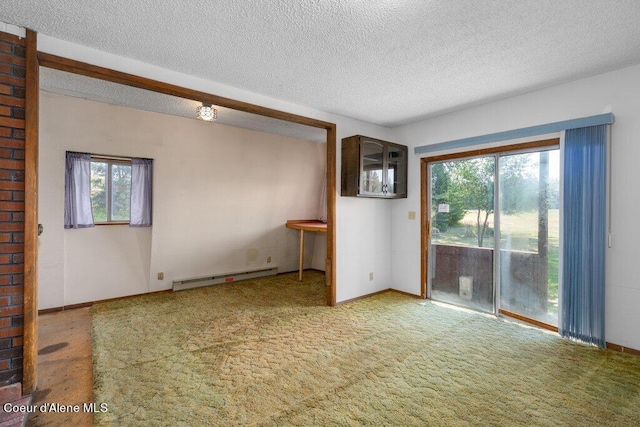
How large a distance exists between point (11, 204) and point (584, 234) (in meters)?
4.48

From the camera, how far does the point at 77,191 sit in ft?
11.9

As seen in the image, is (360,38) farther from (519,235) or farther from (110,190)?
(110,190)

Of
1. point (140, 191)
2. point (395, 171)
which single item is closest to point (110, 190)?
point (140, 191)

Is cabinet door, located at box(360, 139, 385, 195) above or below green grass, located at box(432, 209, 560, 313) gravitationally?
above

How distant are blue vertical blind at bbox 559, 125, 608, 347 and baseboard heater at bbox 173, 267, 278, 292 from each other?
4091 millimetres

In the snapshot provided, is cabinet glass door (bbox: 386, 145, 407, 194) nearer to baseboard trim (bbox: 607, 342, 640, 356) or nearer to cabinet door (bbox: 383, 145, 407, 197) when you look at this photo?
cabinet door (bbox: 383, 145, 407, 197)

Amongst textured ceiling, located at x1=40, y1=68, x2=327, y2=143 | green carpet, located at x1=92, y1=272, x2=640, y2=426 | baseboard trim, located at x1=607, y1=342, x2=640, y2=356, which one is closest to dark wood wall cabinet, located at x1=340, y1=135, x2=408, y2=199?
textured ceiling, located at x1=40, y1=68, x2=327, y2=143

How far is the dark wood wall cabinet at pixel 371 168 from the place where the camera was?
146 inches

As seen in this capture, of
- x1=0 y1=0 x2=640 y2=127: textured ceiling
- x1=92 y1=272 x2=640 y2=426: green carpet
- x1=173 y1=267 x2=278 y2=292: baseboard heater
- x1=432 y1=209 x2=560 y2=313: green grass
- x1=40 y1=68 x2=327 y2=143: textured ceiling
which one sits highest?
x1=40 y1=68 x2=327 y2=143: textured ceiling

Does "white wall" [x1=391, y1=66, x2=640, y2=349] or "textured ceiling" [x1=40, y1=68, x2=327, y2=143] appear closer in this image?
"white wall" [x1=391, y1=66, x2=640, y2=349]

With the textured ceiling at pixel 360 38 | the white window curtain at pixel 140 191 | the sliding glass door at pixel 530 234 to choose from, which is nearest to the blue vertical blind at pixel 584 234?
the sliding glass door at pixel 530 234

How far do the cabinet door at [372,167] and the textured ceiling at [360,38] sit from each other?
912 mm

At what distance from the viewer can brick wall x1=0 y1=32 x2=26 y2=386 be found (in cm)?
190

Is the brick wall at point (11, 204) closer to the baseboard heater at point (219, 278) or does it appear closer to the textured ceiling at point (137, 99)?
the textured ceiling at point (137, 99)
